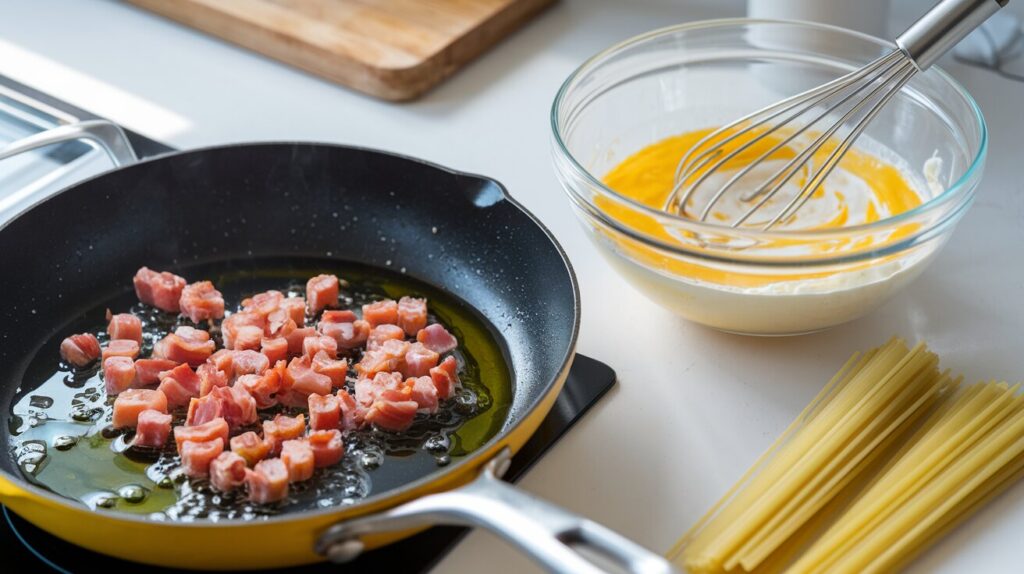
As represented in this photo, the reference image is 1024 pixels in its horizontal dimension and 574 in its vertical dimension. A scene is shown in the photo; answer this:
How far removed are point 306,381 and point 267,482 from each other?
0.11 metres

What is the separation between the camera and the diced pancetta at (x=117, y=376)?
2.85 feet

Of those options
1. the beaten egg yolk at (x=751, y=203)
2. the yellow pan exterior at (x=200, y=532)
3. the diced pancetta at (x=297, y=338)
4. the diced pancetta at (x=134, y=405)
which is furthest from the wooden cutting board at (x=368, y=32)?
the yellow pan exterior at (x=200, y=532)

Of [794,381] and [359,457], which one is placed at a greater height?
[794,381]

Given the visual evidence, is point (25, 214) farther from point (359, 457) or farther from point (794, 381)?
point (794, 381)

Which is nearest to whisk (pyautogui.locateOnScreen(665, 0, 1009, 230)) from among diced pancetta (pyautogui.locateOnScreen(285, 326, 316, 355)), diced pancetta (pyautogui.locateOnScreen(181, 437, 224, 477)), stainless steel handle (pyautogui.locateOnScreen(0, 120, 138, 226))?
diced pancetta (pyautogui.locateOnScreen(285, 326, 316, 355))

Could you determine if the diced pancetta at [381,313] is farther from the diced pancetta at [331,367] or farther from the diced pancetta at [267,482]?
the diced pancetta at [267,482]

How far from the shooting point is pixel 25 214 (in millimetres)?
971

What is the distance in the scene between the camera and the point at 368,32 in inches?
51.6

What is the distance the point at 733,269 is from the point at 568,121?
27 cm

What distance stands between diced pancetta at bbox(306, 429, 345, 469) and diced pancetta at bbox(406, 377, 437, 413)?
74mm

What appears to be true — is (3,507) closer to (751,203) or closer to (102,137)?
(102,137)

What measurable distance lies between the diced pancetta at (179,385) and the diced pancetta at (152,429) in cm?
3

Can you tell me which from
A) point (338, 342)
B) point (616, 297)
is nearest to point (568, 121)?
point (616, 297)

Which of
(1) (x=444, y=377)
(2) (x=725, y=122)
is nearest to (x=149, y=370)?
(1) (x=444, y=377)
